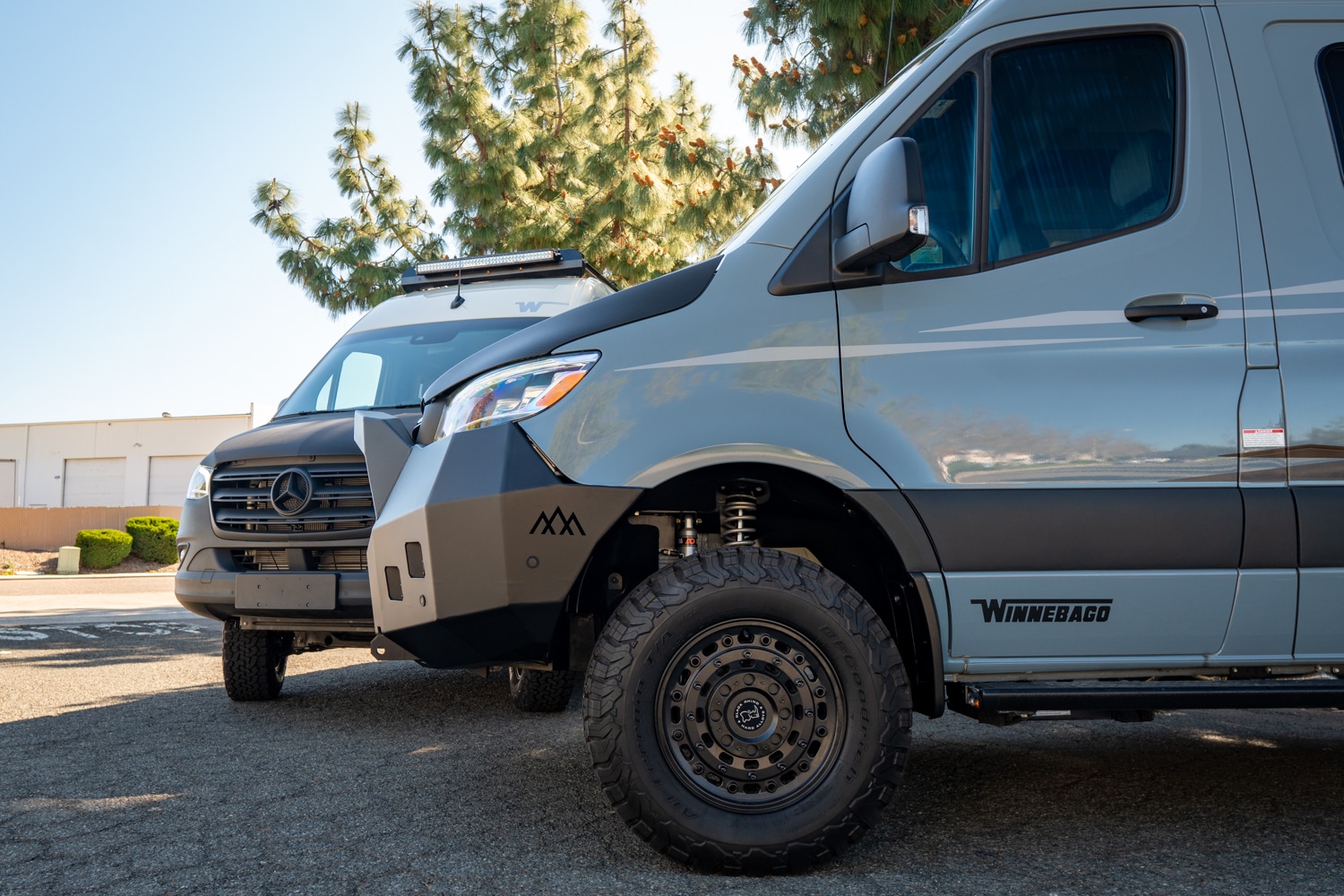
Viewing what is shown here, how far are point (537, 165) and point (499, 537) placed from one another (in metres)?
11.8

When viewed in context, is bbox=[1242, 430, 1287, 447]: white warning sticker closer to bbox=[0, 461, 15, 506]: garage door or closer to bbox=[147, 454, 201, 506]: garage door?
bbox=[147, 454, 201, 506]: garage door

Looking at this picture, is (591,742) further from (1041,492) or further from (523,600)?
(1041,492)

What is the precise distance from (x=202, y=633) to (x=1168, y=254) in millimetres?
9750

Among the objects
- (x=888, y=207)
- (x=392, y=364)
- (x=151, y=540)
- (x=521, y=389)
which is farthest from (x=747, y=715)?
(x=151, y=540)

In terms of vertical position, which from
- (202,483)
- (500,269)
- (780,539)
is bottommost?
(780,539)

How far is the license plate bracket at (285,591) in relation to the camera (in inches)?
191

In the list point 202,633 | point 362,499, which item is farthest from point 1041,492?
point 202,633

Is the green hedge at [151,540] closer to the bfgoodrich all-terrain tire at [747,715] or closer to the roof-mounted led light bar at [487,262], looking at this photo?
the roof-mounted led light bar at [487,262]

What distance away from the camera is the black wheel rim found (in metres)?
2.87

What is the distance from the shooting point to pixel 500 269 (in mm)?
6805

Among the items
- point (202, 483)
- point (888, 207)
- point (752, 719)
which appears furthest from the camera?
point (202, 483)

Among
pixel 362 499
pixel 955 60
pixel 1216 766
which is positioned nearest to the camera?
pixel 955 60

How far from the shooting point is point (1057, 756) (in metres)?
4.44

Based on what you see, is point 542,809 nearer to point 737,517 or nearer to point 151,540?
point 737,517
